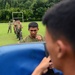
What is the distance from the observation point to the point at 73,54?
92 cm

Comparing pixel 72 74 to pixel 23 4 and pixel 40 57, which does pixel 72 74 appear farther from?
pixel 23 4

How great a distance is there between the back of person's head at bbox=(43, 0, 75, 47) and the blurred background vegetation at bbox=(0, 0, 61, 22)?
38330mm

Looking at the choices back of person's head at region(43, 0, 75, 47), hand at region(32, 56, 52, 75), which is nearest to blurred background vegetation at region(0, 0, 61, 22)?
hand at region(32, 56, 52, 75)

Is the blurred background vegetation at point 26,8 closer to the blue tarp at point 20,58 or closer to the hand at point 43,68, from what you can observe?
the blue tarp at point 20,58

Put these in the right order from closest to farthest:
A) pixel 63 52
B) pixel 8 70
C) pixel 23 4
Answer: pixel 63 52, pixel 8 70, pixel 23 4

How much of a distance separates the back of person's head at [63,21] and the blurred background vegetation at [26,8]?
126ft

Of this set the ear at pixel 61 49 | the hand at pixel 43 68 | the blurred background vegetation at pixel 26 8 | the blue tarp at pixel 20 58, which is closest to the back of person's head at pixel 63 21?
the ear at pixel 61 49

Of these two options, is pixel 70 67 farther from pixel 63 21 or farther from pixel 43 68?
pixel 43 68

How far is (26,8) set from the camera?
47.9 metres

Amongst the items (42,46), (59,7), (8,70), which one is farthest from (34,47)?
(59,7)

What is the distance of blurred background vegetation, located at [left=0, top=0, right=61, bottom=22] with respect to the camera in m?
41.4

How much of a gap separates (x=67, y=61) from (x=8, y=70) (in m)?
1.30

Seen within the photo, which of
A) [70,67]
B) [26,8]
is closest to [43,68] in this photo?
[70,67]

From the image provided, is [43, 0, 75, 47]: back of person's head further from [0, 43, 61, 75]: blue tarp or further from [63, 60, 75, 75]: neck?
[0, 43, 61, 75]: blue tarp
